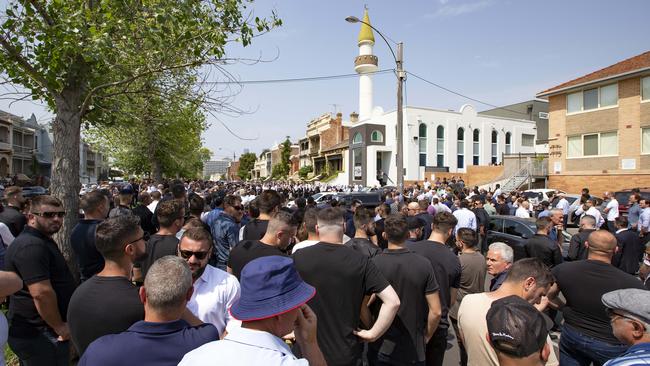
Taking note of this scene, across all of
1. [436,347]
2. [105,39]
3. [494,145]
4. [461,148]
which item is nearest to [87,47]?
[105,39]

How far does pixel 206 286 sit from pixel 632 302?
2.81 meters

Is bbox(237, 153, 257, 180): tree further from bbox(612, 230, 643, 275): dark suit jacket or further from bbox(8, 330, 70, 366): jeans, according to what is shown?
bbox(8, 330, 70, 366): jeans

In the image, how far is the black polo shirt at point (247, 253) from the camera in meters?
3.72

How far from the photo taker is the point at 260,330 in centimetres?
158

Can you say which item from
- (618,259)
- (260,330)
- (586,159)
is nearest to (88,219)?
(260,330)

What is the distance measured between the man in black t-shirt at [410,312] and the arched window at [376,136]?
1522 inches

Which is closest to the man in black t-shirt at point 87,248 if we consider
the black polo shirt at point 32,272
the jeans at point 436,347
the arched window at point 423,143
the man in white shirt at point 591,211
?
the black polo shirt at point 32,272

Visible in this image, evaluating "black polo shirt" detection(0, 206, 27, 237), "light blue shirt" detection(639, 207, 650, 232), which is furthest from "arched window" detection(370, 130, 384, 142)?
"black polo shirt" detection(0, 206, 27, 237)

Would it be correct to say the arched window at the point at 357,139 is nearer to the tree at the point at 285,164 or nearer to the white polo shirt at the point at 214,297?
the tree at the point at 285,164

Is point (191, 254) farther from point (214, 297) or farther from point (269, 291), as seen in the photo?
point (269, 291)

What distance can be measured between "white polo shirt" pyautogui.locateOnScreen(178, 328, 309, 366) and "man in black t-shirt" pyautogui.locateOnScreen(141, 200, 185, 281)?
2492mm

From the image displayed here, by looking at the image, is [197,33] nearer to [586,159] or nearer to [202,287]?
[202,287]

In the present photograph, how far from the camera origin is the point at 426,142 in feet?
136

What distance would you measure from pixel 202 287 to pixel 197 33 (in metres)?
4.20
